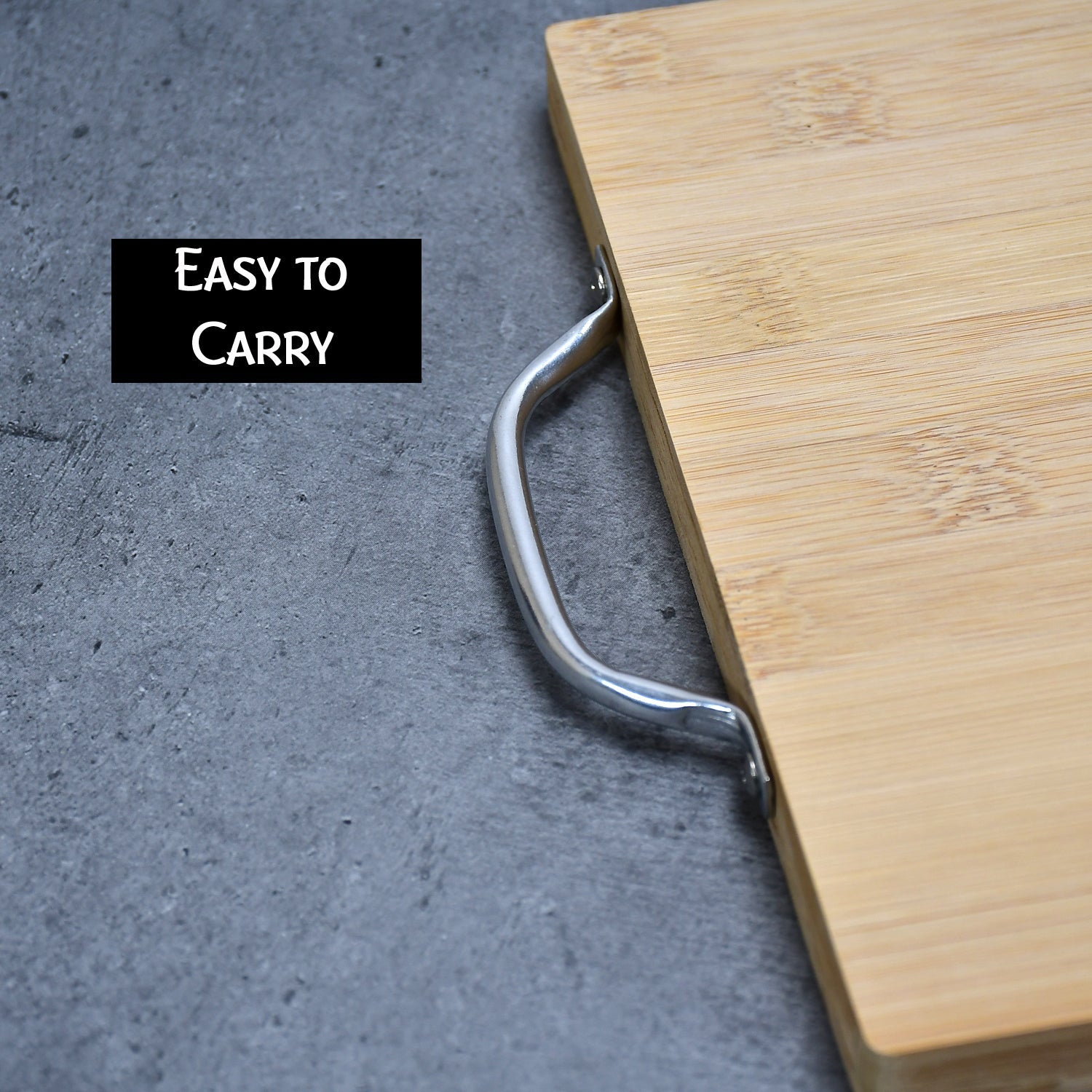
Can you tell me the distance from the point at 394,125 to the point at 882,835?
1.83 ft

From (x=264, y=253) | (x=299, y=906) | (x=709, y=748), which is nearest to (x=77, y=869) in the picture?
(x=299, y=906)

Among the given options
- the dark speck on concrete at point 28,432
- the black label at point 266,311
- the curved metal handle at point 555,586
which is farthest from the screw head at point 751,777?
the dark speck on concrete at point 28,432

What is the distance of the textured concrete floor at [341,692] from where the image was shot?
0.49 meters

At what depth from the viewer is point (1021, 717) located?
48cm

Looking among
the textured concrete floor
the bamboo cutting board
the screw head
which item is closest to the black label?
the textured concrete floor

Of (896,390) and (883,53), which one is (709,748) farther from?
(883,53)

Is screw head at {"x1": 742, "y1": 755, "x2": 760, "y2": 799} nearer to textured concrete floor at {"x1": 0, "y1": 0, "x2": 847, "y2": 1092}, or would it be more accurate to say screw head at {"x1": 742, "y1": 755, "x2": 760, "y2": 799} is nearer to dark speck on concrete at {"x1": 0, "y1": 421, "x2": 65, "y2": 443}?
textured concrete floor at {"x1": 0, "y1": 0, "x2": 847, "y2": 1092}

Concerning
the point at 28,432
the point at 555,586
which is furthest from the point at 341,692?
the point at 28,432

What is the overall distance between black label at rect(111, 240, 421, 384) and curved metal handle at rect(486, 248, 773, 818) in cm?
9

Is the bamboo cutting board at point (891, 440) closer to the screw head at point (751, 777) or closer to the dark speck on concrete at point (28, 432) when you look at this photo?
the screw head at point (751, 777)

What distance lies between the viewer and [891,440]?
562mm

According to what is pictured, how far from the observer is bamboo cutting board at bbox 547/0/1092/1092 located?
1.46 ft

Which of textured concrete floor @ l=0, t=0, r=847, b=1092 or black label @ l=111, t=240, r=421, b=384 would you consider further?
black label @ l=111, t=240, r=421, b=384

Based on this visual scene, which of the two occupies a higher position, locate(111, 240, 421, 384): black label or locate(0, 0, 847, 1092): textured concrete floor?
locate(111, 240, 421, 384): black label
